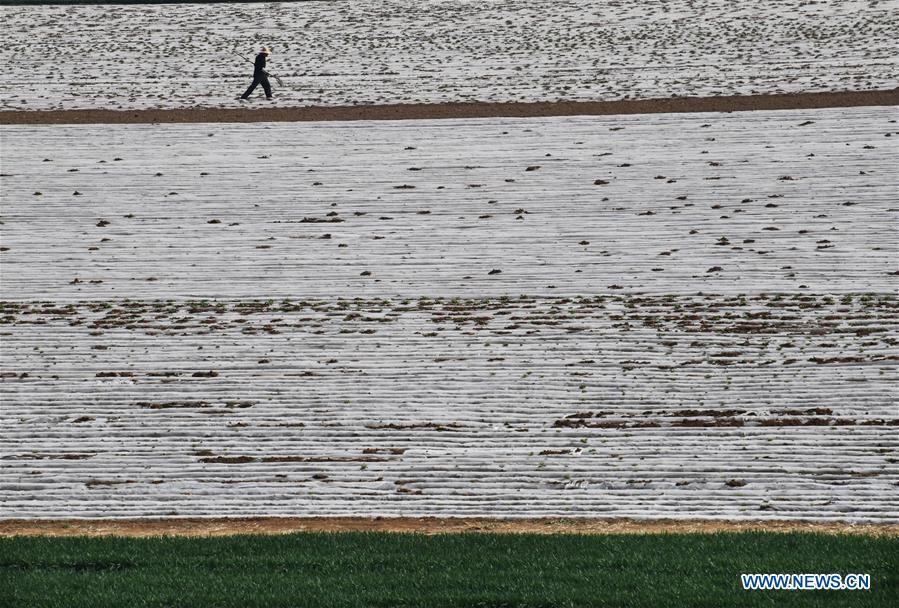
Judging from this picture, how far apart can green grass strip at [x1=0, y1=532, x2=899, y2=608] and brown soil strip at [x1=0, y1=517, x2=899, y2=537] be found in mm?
552

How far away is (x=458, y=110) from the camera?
94.3ft

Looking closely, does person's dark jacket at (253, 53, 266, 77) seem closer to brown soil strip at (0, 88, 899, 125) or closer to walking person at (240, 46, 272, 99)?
walking person at (240, 46, 272, 99)

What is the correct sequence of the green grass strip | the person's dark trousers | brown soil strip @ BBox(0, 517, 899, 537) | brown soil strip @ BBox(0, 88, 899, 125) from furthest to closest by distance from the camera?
the person's dark trousers → brown soil strip @ BBox(0, 88, 899, 125) → brown soil strip @ BBox(0, 517, 899, 537) → the green grass strip

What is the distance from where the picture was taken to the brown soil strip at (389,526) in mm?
11891

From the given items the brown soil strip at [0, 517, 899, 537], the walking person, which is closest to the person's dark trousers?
the walking person

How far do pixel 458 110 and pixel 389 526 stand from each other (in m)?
17.7

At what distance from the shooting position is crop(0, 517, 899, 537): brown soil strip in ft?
39.0

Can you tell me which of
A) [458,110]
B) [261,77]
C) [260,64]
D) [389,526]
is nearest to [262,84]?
[261,77]

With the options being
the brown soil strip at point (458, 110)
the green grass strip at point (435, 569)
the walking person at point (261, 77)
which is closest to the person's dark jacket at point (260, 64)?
the walking person at point (261, 77)

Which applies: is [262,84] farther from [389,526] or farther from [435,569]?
[435,569]

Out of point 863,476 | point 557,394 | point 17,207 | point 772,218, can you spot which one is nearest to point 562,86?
point 772,218

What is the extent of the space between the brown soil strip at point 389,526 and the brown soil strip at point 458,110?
16.8 m

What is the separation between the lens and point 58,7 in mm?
39219

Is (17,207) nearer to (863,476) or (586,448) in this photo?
(586,448)
